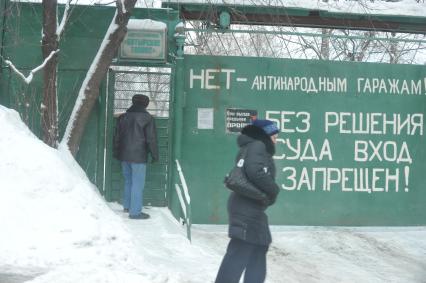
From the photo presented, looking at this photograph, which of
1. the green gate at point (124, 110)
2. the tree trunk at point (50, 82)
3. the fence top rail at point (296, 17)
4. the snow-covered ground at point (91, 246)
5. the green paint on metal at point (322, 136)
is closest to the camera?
the snow-covered ground at point (91, 246)

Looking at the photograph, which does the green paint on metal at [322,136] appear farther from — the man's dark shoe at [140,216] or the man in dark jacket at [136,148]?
the man's dark shoe at [140,216]

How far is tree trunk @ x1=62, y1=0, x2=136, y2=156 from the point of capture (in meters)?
7.91

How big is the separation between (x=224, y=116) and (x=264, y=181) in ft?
14.0

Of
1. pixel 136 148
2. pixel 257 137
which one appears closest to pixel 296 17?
pixel 136 148

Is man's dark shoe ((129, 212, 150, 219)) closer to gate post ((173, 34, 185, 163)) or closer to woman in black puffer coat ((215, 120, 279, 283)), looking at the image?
gate post ((173, 34, 185, 163))

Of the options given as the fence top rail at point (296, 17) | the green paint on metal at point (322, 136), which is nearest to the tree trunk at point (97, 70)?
the fence top rail at point (296, 17)

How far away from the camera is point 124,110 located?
8953 millimetres

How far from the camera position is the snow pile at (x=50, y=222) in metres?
5.56

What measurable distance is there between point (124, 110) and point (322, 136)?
2.92 m

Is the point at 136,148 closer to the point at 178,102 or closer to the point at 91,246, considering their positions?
the point at 178,102

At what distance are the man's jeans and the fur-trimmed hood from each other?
10.1 feet

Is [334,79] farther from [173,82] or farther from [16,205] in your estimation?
[16,205]

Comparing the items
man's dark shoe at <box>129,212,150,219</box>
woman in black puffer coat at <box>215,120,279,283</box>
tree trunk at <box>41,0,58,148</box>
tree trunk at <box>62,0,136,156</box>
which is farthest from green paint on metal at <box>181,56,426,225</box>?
woman in black puffer coat at <box>215,120,279,283</box>

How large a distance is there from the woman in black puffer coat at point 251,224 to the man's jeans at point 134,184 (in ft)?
10.1
